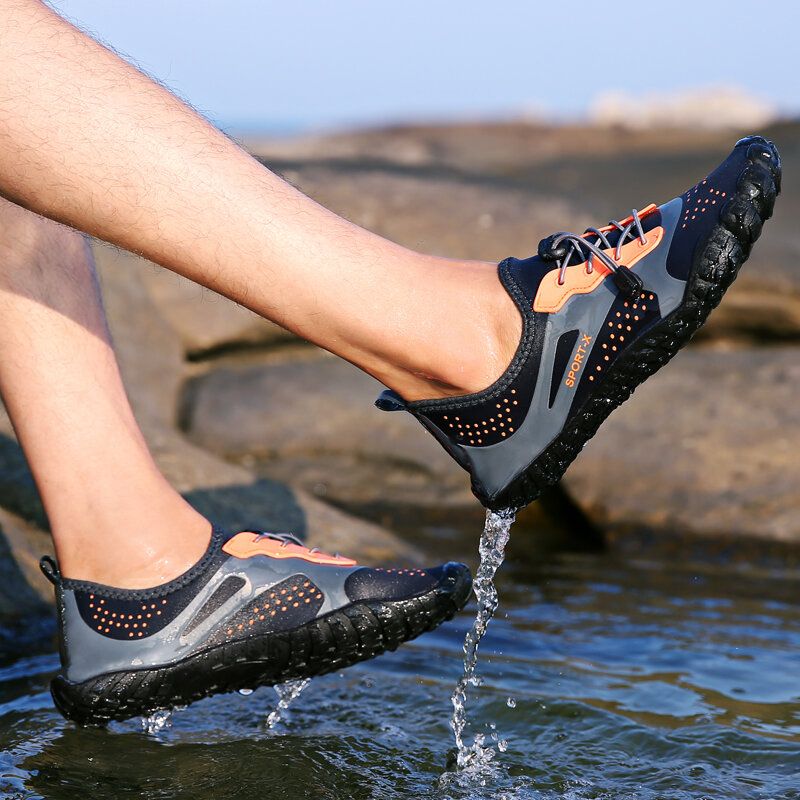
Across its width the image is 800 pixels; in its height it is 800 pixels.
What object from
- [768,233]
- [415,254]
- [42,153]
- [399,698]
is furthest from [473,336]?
[768,233]

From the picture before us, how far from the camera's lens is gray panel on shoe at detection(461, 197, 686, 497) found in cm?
198

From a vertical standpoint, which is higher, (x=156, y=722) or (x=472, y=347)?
(x=472, y=347)

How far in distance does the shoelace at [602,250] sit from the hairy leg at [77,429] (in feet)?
2.62

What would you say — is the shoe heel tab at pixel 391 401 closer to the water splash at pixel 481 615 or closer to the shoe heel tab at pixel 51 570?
the water splash at pixel 481 615

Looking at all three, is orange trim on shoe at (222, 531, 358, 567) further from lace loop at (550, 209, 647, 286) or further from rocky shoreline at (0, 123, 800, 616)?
rocky shoreline at (0, 123, 800, 616)

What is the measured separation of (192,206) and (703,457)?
3.14 m

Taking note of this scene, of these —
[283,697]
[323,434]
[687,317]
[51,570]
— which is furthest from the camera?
[323,434]

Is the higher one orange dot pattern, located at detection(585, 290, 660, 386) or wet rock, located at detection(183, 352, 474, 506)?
orange dot pattern, located at detection(585, 290, 660, 386)

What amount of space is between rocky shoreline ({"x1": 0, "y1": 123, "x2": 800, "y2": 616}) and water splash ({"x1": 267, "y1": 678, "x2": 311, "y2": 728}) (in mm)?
964

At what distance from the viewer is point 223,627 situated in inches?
84.7

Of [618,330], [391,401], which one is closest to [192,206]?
[391,401]

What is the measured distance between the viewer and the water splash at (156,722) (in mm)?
2320

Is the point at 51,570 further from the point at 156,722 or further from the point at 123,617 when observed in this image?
the point at 156,722

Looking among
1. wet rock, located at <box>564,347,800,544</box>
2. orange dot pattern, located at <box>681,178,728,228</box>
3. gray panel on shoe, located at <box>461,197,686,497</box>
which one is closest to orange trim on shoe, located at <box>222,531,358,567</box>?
gray panel on shoe, located at <box>461,197,686,497</box>
